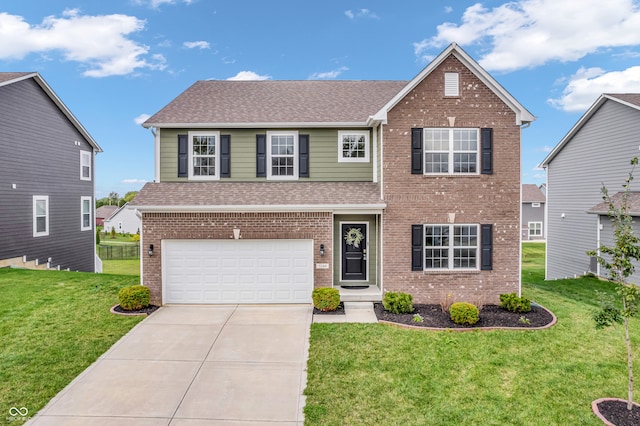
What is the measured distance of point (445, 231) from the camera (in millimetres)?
11539

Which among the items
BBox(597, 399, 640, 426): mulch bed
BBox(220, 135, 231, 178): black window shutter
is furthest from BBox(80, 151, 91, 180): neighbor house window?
BBox(597, 399, 640, 426): mulch bed

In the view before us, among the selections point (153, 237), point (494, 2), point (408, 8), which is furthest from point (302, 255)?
point (494, 2)

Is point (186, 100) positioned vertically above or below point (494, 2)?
below

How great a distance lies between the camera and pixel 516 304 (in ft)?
35.3

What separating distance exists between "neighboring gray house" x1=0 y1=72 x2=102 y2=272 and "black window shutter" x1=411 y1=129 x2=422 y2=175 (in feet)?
57.0

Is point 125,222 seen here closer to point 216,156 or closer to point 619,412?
point 216,156

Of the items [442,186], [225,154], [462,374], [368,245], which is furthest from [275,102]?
[462,374]

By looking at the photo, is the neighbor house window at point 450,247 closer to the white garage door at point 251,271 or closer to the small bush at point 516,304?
the small bush at point 516,304

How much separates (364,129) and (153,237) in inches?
314

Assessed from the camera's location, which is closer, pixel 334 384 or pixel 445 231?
pixel 334 384

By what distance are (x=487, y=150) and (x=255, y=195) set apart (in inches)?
298

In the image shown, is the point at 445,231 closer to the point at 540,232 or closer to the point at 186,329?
the point at 186,329

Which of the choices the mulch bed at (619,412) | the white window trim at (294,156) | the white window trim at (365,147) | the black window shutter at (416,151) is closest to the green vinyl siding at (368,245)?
the white window trim at (365,147)

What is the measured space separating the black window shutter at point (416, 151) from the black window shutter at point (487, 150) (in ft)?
6.56
